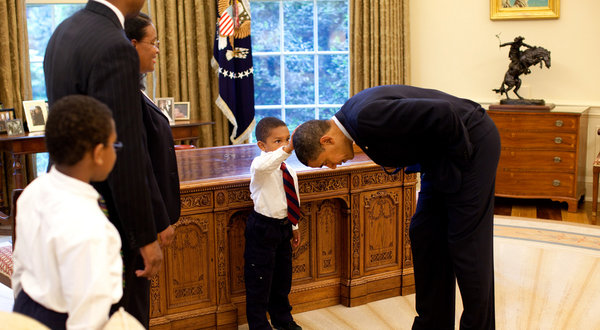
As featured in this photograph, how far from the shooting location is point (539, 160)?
6523mm

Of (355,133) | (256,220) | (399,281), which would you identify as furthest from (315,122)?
(399,281)

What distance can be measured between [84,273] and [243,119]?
5.68m

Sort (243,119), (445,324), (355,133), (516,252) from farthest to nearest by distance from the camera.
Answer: (243,119)
(516,252)
(445,324)
(355,133)

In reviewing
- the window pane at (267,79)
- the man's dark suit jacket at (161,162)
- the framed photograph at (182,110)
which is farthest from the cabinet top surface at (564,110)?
the man's dark suit jacket at (161,162)

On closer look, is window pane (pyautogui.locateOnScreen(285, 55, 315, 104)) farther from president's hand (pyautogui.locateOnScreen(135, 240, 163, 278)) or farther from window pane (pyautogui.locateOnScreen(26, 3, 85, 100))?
president's hand (pyautogui.locateOnScreen(135, 240, 163, 278))

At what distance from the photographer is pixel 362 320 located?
3824mm

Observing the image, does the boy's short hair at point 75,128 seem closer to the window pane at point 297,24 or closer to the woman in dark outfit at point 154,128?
the woman in dark outfit at point 154,128

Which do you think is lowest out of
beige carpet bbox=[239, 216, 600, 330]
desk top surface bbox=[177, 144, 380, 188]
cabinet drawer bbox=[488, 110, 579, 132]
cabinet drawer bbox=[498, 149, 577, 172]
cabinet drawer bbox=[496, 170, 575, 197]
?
beige carpet bbox=[239, 216, 600, 330]

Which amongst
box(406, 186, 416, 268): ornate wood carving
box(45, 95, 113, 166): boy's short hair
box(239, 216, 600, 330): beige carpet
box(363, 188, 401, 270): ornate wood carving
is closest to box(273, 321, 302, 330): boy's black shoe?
box(239, 216, 600, 330): beige carpet

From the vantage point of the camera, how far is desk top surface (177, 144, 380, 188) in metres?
3.59

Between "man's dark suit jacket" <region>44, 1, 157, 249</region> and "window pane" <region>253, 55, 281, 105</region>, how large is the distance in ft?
18.3

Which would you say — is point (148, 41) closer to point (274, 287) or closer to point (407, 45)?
point (274, 287)

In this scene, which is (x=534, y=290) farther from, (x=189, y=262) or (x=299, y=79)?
(x=299, y=79)

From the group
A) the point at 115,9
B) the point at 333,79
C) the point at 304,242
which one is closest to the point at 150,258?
the point at 115,9
